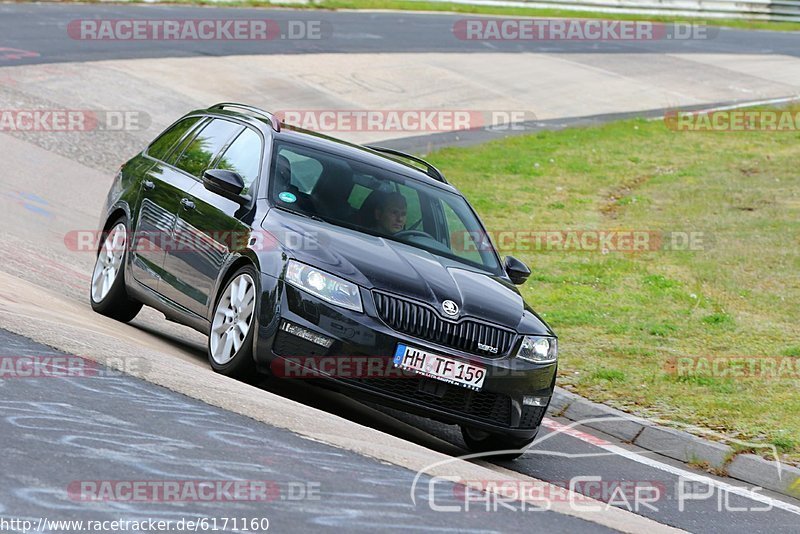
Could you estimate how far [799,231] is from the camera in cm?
1647

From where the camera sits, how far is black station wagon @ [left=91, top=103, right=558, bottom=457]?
7605 millimetres

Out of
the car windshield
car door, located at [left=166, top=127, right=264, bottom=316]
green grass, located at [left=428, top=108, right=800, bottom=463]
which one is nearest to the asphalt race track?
car door, located at [left=166, top=127, right=264, bottom=316]

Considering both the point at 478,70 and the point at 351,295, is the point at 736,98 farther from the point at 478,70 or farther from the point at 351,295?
the point at 351,295

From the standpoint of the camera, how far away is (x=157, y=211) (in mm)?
9664

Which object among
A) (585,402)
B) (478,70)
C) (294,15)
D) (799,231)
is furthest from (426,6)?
(585,402)

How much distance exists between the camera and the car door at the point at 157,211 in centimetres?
947

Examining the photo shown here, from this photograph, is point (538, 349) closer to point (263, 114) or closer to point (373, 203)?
point (373, 203)

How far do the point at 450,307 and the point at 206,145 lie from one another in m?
3.02

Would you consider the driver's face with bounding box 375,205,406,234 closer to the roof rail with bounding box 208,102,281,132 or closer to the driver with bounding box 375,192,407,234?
the driver with bounding box 375,192,407,234

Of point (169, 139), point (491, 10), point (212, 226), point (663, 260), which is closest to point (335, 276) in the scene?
point (212, 226)

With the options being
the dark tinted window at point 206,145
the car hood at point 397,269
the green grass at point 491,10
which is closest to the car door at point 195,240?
the dark tinted window at point 206,145

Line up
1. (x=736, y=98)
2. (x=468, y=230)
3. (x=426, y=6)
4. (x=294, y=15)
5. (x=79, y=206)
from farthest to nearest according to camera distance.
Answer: (x=426, y=6), (x=294, y=15), (x=736, y=98), (x=79, y=206), (x=468, y=230)

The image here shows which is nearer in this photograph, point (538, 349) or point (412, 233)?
point (538, 349)

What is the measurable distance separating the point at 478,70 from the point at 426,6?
481 inches
